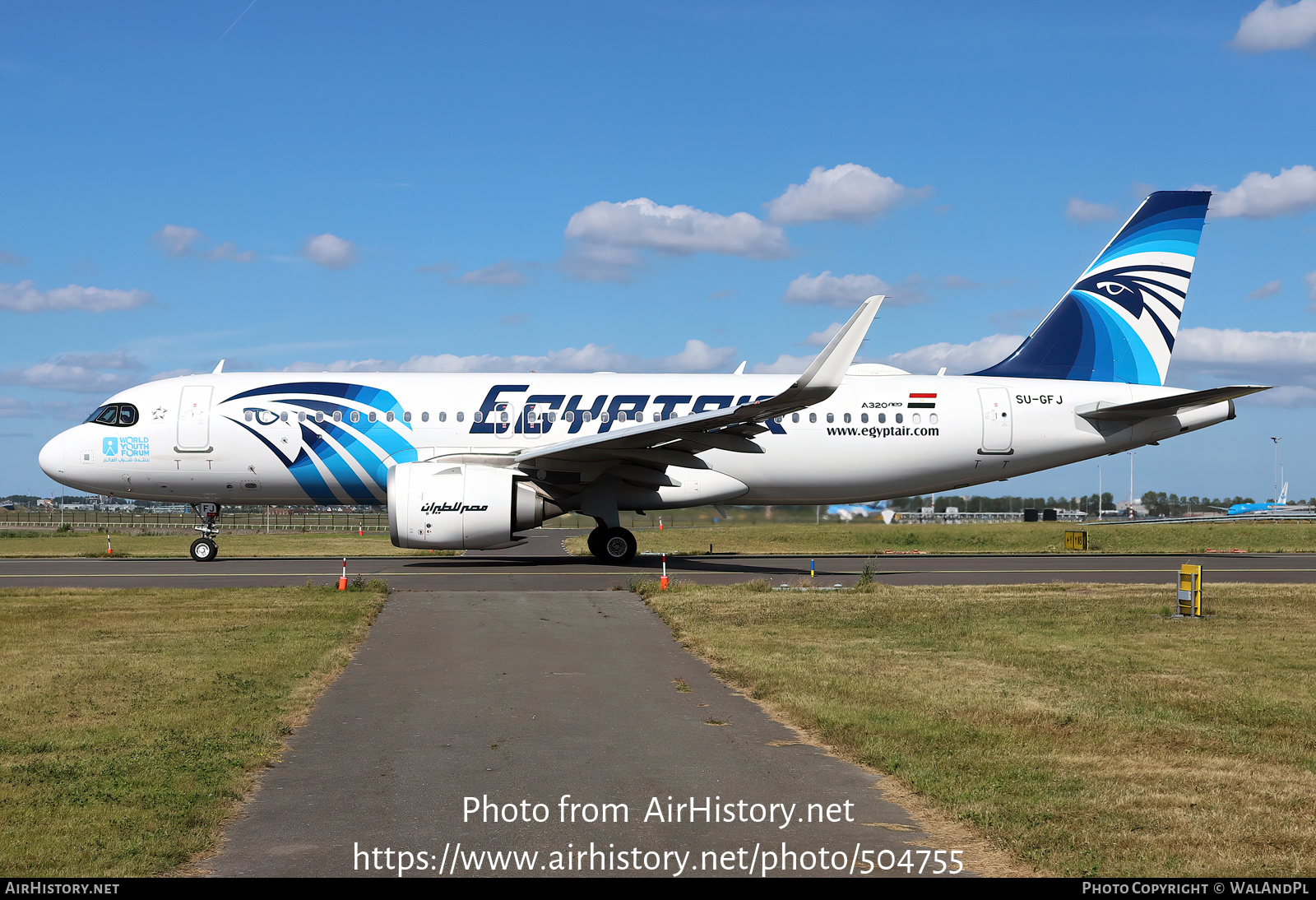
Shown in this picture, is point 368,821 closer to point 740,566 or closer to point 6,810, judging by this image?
point 6,810

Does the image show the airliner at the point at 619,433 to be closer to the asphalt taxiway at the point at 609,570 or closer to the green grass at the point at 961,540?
the asphalt taxiway at the point at 609,570

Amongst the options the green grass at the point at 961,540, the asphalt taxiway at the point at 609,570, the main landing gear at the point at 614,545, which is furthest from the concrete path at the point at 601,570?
the green grass at the point at 961,540

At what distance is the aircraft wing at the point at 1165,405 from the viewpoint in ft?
81.8

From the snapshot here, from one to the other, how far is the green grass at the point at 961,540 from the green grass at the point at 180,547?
6.83 m

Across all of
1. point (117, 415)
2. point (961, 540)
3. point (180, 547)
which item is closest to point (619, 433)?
point (117, 415)

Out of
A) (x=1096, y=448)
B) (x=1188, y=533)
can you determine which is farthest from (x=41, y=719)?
(x=1188, y=533)

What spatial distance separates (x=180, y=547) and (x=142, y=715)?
99.2 feet

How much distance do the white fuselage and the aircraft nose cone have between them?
0.05m

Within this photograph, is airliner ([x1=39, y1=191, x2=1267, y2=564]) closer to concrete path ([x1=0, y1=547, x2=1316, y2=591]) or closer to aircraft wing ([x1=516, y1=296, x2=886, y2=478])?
aircraft wing ([x1=516, y1=296, x2=886, y2=478])

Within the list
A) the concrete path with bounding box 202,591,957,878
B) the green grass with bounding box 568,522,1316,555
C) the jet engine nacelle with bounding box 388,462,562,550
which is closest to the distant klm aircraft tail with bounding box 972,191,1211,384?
the green grass with bounding box 568,522,1316,555

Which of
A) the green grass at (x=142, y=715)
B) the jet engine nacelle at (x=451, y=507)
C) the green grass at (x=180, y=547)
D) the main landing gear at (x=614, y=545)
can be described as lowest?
the green grass at (x=180, y=547)

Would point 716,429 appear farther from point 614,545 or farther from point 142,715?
point 142,715

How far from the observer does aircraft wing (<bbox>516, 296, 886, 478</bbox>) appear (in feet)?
64.9

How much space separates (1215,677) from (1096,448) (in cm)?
1761
